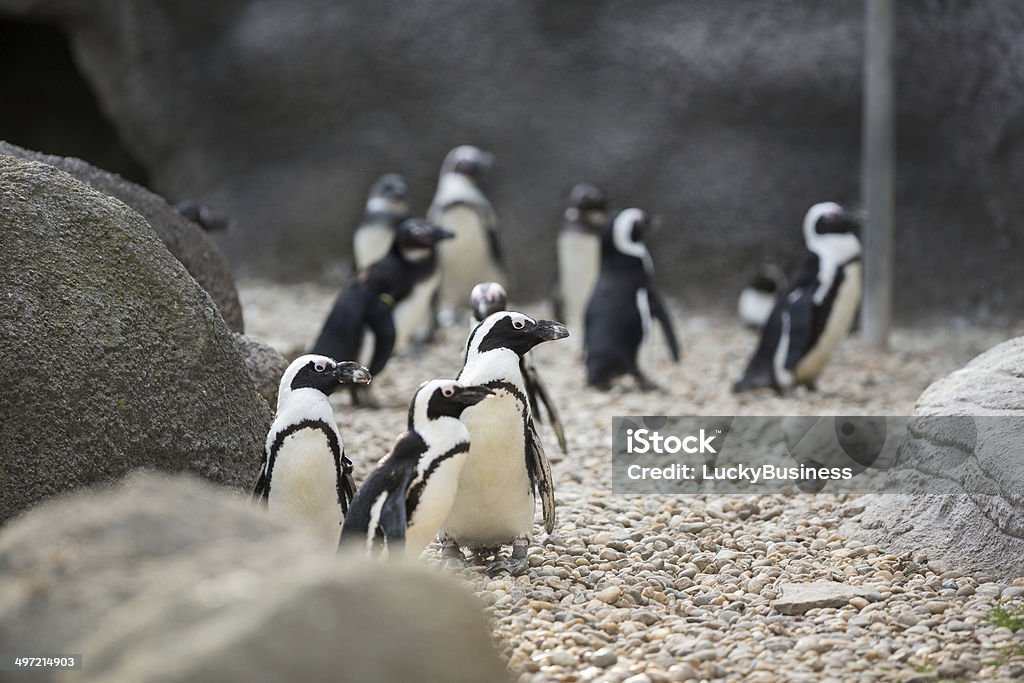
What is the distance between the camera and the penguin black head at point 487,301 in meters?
5.27

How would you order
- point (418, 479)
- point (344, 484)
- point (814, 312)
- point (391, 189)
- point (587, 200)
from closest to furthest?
point (418, 479) → point (344, 484) → point (814, 312) → point (587, 200) → point (391, 189)

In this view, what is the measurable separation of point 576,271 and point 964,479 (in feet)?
18.5

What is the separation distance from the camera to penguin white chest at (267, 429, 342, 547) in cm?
357

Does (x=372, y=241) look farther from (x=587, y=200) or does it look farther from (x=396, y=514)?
(x=396, y=514)

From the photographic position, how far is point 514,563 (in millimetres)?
3895

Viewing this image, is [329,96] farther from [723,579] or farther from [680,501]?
[723,579]


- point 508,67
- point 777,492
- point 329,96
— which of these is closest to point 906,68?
point 508,67

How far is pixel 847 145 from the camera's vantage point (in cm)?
983

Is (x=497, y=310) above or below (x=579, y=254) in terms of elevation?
below

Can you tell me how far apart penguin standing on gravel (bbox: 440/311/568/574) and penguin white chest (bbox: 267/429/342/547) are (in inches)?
18.1

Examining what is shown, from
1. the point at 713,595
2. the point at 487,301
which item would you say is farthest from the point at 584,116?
the point at 713,595

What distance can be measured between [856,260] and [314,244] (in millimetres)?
5157

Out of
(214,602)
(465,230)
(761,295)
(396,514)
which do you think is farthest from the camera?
(465,230)

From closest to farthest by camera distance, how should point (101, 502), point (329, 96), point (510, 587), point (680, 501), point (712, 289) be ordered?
1. point (101, 502)
2. point (510, 587)
3. point (680, 501)
4. point (712, 289)
5. point (329, 96)
